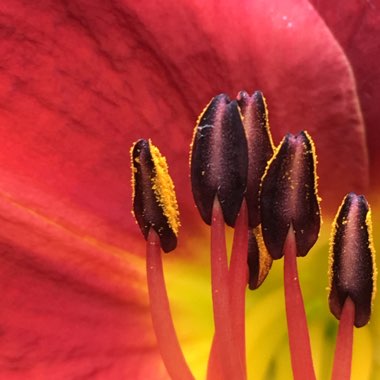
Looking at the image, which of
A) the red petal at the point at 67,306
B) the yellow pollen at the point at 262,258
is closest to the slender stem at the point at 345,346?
the yellow pollen at the point at 262,258

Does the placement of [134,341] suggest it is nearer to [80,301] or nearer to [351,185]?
[80,301]

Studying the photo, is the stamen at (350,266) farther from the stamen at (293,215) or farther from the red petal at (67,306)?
the red petal at (67,306)

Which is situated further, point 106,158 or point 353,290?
point 106,158

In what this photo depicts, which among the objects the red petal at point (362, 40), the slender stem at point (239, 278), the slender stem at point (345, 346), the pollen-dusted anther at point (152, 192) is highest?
the red petal at point (362, 40)

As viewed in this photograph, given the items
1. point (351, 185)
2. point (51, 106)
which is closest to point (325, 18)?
point (351, 185)

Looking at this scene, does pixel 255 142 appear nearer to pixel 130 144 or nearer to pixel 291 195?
pixel 291 195

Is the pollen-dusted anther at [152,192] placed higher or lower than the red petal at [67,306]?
higher

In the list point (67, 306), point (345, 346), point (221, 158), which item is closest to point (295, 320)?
point (345, 346)
